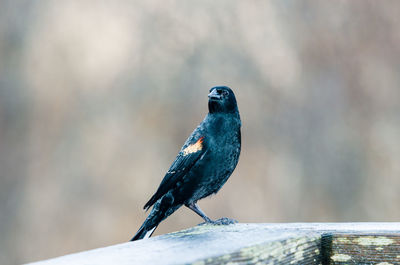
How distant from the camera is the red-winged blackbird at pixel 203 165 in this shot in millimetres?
2377

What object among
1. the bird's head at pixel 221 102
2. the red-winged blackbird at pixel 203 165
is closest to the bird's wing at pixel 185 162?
the red-winged blackbird at pixel 203 165

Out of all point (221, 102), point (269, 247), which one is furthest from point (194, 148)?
point (269, 247)

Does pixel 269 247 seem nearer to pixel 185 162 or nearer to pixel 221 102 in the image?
pixel 185 162

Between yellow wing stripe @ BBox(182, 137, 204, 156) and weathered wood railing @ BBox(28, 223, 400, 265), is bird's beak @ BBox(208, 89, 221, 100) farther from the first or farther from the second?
weathered wood railing @ BBox(28, 223, 400, 265)

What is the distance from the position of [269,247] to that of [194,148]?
3.44 feet

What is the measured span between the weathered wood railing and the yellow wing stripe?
1.99 feet

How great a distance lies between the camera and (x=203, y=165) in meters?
2.38

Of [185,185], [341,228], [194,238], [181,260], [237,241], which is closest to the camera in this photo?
[181,260]

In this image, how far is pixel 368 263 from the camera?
5.17ft

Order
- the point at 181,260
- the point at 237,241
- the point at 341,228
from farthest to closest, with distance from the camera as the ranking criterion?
1. the point at 341,228
2. the point at 237,241
3. the point at 181,260

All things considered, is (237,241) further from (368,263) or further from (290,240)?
(368,263)

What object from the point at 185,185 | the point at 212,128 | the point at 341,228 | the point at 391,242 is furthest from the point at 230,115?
the point at 391,242

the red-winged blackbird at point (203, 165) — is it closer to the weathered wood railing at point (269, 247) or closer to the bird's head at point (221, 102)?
the bird's head at point (221, 102)

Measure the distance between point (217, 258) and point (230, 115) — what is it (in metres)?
1.35
